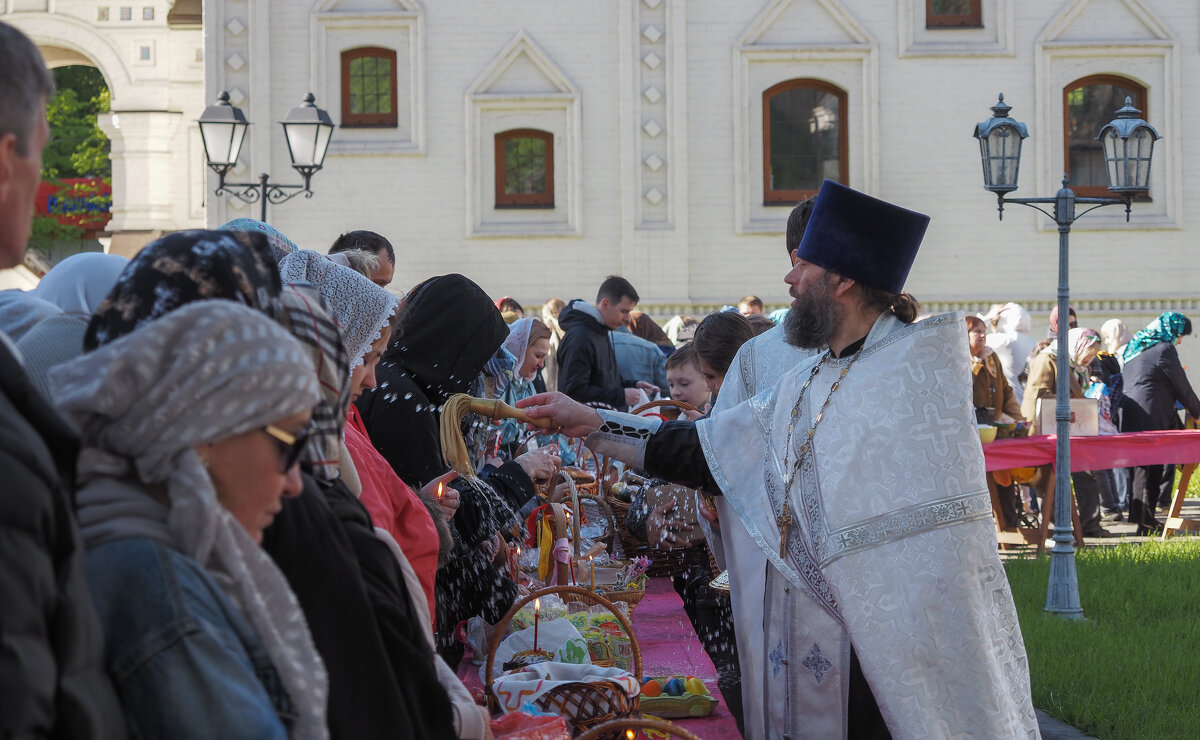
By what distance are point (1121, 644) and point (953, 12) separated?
504 inches

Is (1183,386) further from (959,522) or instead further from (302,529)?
(302,529)

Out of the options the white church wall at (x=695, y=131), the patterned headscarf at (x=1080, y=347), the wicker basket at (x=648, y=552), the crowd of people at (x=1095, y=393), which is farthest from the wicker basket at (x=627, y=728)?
the white church wall at (x=695, y=131)

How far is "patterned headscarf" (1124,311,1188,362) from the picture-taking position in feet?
40.2

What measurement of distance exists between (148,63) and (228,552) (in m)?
21.3

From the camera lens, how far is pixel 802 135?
59.5 feet

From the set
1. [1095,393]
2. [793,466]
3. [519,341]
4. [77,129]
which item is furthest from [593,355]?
[77,129]

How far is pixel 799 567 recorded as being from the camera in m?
3.64

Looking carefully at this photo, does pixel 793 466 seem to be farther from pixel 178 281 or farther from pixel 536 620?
pixel 178 281

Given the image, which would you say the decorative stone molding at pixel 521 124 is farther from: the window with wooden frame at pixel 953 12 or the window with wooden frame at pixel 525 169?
the window with wooden frame at pixel 953 12

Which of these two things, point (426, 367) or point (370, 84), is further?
point (370, 84)

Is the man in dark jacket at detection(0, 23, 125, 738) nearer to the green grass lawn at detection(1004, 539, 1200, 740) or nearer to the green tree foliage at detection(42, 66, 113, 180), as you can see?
the green grass lawn at detection(1004, 539, 1200, 740)

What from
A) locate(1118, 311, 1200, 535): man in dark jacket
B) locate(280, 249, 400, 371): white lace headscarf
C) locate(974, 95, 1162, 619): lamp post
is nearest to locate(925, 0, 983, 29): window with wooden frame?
locate(1118, 311, 1200, 535): man in dark jacket

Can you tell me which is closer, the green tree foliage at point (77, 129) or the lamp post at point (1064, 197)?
the lamp post at point (1064, 197)

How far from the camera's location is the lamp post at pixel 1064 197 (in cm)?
792
